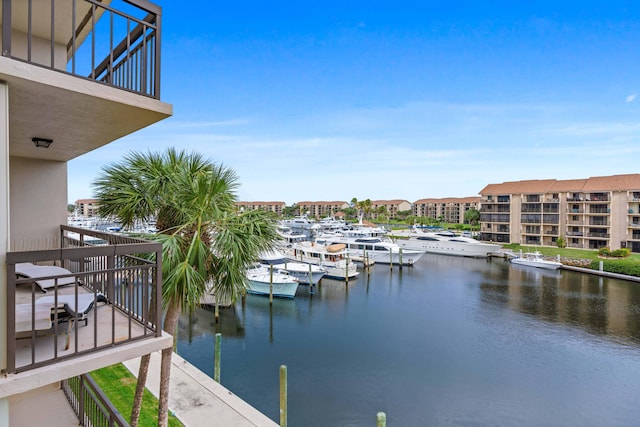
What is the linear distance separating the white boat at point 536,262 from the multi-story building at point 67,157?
4261 cm

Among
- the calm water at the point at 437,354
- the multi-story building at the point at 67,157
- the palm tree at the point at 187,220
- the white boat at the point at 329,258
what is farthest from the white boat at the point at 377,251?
the multi-story building at the point at 67,157

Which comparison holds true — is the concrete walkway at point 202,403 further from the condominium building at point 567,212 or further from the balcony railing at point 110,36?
the condominium building at point 567,212

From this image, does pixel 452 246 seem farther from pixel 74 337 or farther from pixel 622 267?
pixel 74 337

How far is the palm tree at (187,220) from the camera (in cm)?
696

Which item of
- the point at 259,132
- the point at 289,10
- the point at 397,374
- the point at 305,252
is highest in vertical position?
Result: the point at 289,10

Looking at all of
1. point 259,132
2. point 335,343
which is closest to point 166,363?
point 335,343

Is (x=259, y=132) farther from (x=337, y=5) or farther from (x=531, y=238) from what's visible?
(x=531, y=238)

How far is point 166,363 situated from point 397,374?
1062cm

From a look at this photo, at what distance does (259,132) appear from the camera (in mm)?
46188

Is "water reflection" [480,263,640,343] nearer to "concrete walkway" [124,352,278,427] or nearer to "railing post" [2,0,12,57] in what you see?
"concrete walkway" [124,352,278,427]

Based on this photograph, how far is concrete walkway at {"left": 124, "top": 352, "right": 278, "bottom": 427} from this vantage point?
29.1ft

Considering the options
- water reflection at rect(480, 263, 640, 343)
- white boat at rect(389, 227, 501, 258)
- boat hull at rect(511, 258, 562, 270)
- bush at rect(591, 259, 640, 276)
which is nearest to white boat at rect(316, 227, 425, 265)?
water reflection at rect(480, 263, 640, 343)

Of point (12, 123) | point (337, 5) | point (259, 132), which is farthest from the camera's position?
point (259, 132)

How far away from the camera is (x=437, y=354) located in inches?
651
